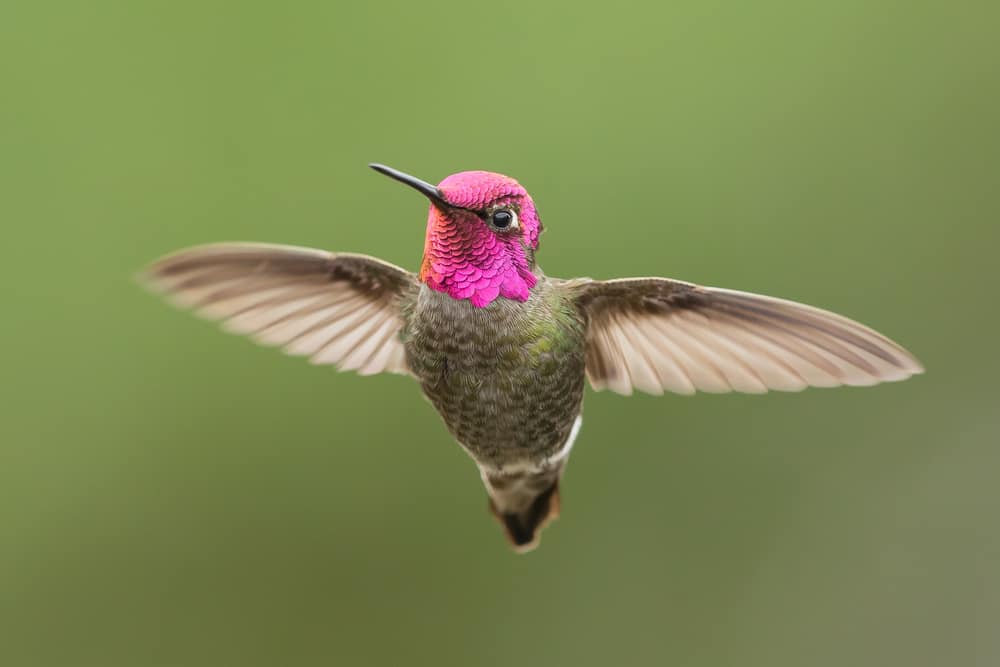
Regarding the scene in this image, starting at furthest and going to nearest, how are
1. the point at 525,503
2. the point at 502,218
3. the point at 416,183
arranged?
the point at 525,503, the point at 502,218, the point at 416,183

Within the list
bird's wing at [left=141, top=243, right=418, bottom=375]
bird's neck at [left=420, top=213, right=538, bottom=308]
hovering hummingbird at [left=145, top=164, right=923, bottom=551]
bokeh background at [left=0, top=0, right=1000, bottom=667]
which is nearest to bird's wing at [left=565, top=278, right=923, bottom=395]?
hovering hummingbird at [left=145, top=164, right=923, bottom=551]

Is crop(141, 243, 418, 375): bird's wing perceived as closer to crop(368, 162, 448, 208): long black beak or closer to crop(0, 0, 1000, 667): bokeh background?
crop(368, 162, 448, 208): long black beak

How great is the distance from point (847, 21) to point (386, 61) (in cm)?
117

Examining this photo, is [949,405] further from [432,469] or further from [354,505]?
[354,505]

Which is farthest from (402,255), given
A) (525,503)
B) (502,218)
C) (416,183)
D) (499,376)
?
(416,183)

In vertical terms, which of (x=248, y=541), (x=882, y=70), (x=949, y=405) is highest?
(x=882, y=70)

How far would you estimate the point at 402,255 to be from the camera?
2438 mm

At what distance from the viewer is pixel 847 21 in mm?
2551

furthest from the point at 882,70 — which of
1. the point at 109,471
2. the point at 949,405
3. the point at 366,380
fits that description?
the point at 109,471

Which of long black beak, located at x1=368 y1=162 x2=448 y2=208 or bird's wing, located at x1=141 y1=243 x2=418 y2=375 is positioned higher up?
long black beak, located at x1=368 y1=162 x2=448 y2=208

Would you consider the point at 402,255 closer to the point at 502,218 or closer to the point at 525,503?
the point at 525,503

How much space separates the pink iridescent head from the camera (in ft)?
3.34

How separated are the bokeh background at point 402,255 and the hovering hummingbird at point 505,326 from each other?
3.64 ft

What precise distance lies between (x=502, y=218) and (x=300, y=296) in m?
0.36
